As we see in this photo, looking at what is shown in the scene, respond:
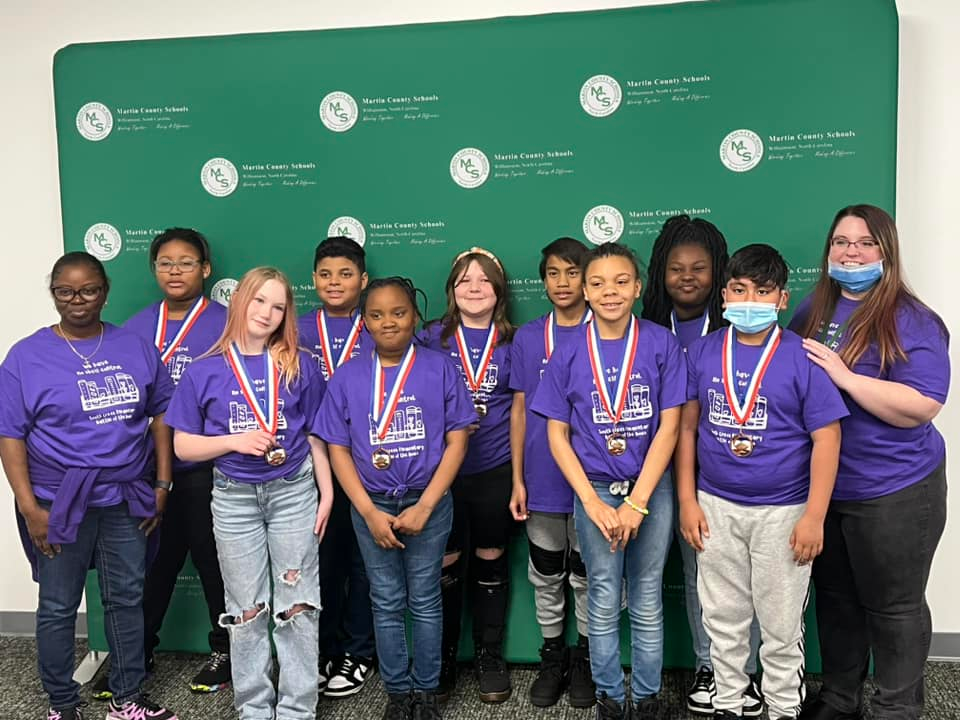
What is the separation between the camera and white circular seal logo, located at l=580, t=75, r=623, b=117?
10.7 ft

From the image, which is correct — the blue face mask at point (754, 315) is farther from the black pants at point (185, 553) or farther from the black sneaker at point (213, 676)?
the black sneaker at point (213, 676)

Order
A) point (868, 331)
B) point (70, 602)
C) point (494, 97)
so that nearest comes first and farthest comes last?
1. point (868, 331)
2. point (70, 602)
3. point (494, 97)

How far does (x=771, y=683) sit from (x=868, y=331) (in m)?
1.14

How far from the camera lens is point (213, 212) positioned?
3.51 meters

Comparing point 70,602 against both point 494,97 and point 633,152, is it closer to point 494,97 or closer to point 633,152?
point 494,97

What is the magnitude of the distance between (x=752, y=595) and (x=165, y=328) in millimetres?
2347

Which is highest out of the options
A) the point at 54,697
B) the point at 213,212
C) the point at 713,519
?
the point at 213,212

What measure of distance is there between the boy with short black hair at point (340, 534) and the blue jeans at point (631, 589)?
→ 991mm

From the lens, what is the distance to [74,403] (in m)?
2.75

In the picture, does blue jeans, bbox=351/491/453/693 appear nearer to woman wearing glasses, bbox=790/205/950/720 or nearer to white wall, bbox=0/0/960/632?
woman wearing glasses, bbox=790/205/950/720

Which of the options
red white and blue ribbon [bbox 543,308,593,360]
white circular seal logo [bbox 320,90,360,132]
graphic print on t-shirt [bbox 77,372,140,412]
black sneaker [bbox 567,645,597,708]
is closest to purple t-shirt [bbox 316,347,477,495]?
red white and blue ribbon [bbox 543,308,593,360]

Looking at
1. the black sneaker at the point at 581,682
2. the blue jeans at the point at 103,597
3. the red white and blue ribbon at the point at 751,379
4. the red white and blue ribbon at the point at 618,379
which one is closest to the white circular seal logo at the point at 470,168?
the red white and blue ribbon at the point at 618,379

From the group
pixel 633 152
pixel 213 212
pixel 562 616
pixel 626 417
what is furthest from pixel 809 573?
pixel 213 212

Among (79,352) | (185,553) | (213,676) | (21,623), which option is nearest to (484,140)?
(79,352)
